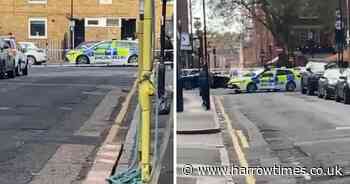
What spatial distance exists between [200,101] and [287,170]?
481mm

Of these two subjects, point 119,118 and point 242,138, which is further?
point 119,118

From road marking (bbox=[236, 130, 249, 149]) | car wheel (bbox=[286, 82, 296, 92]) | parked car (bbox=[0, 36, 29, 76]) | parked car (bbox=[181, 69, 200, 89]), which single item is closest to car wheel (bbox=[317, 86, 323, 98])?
car wheel (bbox=[286, 82, 296, 92])

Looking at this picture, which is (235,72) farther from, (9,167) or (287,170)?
(9,167)

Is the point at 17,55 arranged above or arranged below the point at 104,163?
above

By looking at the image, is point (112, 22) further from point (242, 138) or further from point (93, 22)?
point (242, 138)

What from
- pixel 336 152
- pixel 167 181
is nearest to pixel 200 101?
pixel 336 152

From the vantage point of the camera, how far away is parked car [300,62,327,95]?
351 centimetres

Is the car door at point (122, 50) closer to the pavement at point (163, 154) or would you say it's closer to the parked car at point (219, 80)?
the pavement at point (163, 154)

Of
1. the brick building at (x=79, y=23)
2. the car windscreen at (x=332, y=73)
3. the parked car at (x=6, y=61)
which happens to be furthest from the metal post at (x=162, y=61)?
the brick building at (x=79, y=23)

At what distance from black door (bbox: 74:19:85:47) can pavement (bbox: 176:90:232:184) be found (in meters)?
29.8

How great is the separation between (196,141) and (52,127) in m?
8.06

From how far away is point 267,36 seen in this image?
3467 millimetres

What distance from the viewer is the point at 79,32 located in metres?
36.7

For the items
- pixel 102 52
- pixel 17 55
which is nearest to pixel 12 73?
pixel 17 55
